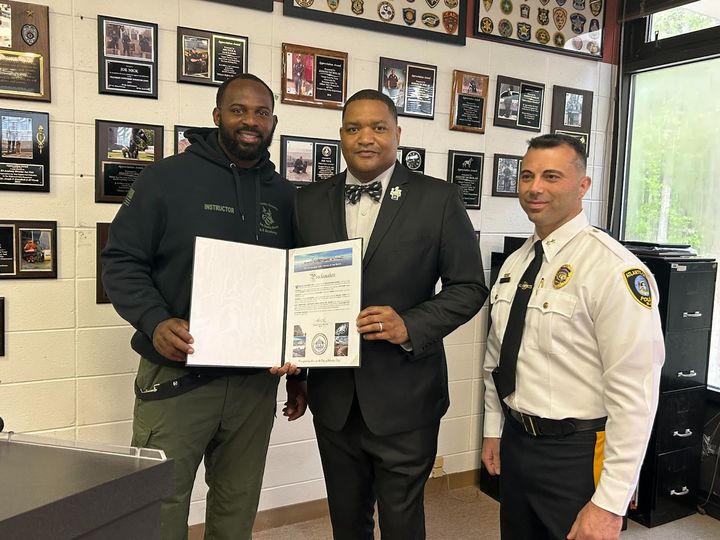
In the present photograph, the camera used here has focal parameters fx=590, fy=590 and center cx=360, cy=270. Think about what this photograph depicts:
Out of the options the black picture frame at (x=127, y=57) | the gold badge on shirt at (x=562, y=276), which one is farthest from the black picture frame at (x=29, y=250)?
the gold badge on shirt at (x=562, y=276)

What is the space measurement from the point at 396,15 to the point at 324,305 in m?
1.85

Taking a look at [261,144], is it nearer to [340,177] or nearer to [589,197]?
[340,177]

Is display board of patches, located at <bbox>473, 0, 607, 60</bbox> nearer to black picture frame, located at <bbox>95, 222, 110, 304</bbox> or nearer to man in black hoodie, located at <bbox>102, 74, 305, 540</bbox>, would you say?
man in black hoodie, located at <bbox>102, 74, 305, 540</bbox>

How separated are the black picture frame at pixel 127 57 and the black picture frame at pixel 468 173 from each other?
1518 mm

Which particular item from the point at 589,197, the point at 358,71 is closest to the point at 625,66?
the point at 589,197

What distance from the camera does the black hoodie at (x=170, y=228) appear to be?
1.72 metres

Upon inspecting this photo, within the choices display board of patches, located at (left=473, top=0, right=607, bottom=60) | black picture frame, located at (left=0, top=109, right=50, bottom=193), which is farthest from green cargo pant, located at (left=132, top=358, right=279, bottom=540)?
display board of patches, located at (left=473, top=0, right=607, bottom=60)

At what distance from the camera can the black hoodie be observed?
5.65 ft

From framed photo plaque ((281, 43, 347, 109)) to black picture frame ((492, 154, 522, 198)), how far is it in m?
0.98

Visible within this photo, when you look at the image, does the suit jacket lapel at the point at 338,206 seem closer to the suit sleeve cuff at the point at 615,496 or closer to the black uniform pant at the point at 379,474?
the black uniform pant at the point at 379,474

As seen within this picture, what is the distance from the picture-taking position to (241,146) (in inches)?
72.7

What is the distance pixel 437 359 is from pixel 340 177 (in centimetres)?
65

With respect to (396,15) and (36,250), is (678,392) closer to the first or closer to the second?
(396,15)

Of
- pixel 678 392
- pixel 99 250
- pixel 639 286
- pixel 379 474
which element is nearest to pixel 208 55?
pixel 99 250
